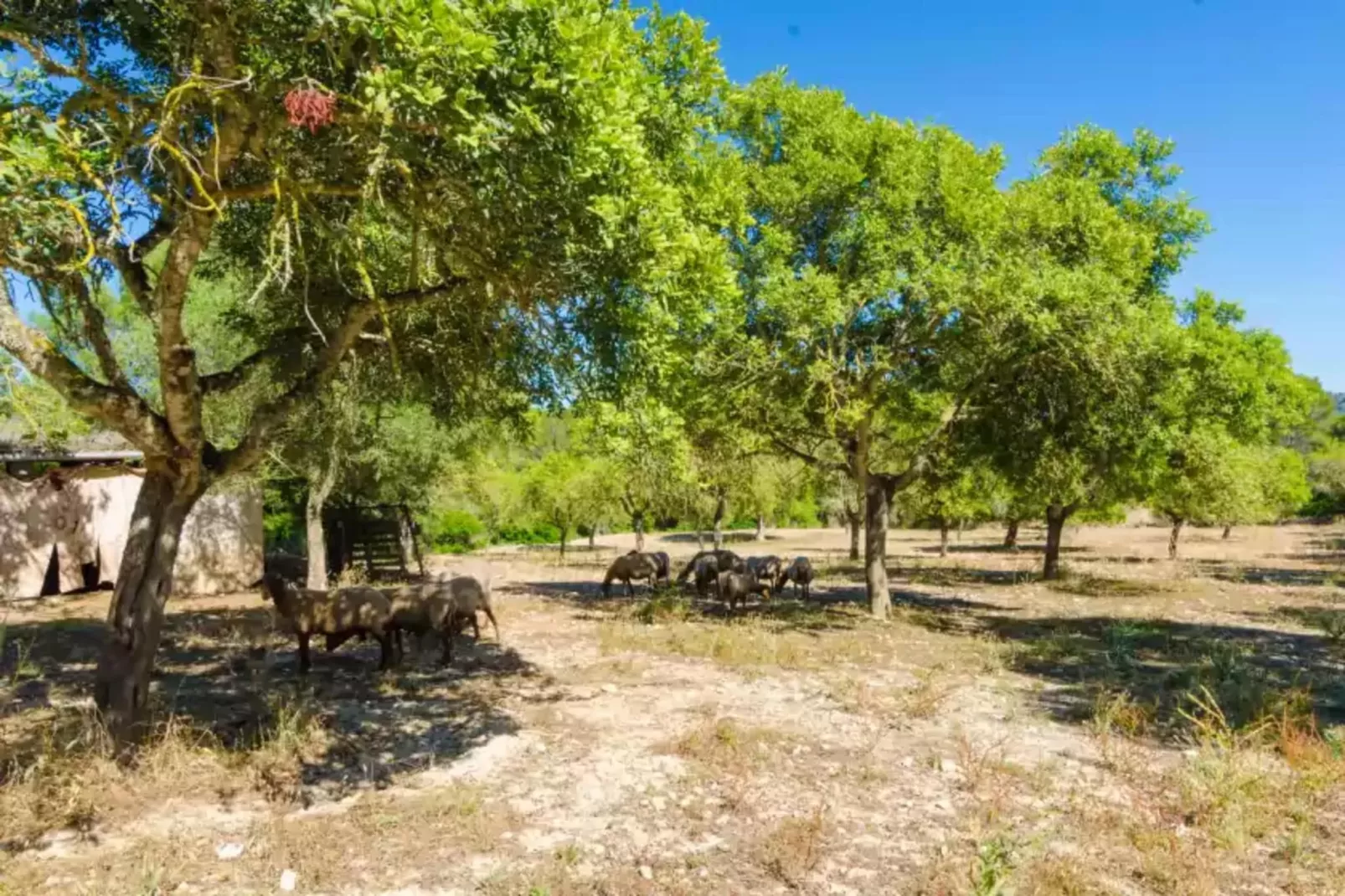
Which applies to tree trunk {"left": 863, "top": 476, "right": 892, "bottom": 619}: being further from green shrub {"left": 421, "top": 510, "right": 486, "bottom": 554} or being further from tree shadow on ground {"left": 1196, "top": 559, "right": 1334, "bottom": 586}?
green shrub {"left": 421, "top": 510, "right": 486, "bottom": 554}

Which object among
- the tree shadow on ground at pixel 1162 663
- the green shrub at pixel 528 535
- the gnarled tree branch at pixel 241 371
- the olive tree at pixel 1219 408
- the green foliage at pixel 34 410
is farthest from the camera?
the green shrub at pixel 528 535

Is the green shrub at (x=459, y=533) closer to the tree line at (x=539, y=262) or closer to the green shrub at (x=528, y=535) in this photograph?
the green shrub at (x=528, y=535)

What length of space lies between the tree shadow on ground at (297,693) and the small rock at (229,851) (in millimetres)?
1050

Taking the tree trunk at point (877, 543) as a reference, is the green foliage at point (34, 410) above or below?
above

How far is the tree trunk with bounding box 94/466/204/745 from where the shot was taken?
8.43m

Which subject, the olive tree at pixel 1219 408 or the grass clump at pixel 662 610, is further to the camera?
the olive tree at pixel 1219 408

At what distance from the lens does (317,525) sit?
22016 mm

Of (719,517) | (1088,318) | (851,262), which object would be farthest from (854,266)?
(719,517)

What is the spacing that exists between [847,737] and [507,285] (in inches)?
256

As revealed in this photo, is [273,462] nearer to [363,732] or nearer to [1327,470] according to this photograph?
[363,732]

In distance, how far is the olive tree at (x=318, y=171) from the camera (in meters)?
6.07

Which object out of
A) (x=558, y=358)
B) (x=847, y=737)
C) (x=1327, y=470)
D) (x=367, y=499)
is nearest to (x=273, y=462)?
(x=367, y=499)

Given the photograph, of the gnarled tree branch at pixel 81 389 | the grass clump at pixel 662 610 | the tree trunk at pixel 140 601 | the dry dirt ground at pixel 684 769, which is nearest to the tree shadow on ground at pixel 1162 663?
the dry dirt ground at pixel 684 769

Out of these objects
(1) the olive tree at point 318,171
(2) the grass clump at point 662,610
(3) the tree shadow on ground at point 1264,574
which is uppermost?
(1) the olive tree at point 318,171
